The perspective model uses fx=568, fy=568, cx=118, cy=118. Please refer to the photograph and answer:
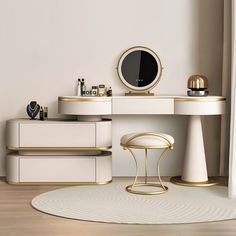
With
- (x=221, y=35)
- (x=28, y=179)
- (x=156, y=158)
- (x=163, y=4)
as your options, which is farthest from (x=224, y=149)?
(x=28, y=179)

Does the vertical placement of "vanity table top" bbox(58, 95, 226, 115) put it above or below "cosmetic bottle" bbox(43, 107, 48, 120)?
above

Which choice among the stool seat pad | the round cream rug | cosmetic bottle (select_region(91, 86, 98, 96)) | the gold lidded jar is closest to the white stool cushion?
the stool seat pad

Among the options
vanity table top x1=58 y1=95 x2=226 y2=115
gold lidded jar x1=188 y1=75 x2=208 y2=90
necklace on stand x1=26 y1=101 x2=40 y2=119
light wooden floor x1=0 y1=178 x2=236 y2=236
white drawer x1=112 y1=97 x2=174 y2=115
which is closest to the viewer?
light wooden floor x1=0 y1=178 x2=236 y2=236

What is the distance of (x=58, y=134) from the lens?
17.1 ft

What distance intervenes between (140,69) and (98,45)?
0.48 m

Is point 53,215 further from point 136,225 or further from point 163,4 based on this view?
point 163,4

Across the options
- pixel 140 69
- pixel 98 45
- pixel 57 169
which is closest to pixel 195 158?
pixel 140 69

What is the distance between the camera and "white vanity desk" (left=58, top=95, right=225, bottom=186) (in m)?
5.14

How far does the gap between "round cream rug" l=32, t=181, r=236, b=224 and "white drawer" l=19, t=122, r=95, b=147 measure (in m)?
0.43

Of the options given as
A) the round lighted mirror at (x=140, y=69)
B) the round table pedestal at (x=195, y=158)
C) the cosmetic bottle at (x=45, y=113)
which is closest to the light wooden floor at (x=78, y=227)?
the round table pedestal at (x=195, y=158)

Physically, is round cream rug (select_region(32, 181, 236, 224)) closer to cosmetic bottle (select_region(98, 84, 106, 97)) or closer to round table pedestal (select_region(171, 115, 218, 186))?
round table pedestal (select_region(171, 115, 218, 186))

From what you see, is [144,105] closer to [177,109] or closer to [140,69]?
[177,109]

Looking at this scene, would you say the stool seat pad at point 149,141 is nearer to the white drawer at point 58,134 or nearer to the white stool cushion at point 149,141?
the white stool cushion at point 149,141

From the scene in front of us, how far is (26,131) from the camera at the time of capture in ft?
17.1
